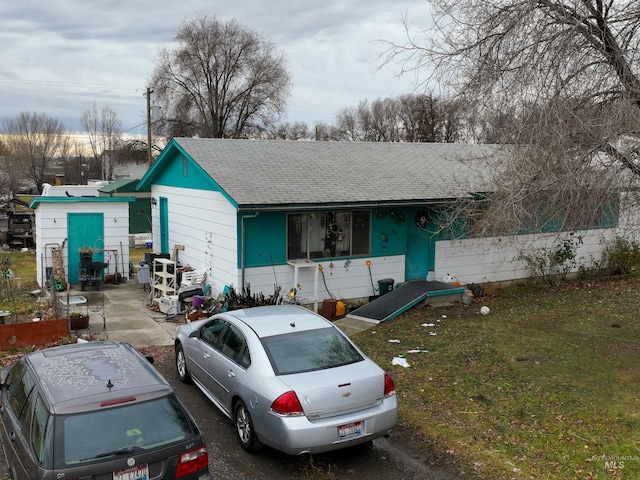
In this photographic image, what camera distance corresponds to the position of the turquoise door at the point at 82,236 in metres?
16.6

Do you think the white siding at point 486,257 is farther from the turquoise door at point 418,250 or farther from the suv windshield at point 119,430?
the suv windshield at point 119,430

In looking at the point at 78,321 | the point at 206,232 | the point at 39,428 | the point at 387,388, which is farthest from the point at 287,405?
the point at 206,232

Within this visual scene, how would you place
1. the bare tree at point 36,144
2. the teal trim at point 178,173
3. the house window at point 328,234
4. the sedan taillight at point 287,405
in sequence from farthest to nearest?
the bare tree at point 36,144 < the teal trim at point 178,173 < the house window at point 328,234 < the sedan taillight at point 287,405

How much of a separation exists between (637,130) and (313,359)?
5.80 m

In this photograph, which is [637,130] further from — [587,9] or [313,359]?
[313,359]

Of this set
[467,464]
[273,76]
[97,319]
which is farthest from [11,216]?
[273,76]

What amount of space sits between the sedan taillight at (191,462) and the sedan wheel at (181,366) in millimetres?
4038

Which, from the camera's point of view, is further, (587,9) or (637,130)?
(587,9)

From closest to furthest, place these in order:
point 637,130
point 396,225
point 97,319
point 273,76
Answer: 1. point 637,130
2. point 97,319
3. point 396,225
4. point 273,76

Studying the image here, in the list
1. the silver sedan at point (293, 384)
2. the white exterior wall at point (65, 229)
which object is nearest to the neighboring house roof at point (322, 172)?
the white exterior wall at point (65, 229)

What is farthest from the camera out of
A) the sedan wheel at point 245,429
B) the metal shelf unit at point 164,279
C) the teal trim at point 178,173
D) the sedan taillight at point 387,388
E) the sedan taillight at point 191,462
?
the metal shelf unit at point 164,279

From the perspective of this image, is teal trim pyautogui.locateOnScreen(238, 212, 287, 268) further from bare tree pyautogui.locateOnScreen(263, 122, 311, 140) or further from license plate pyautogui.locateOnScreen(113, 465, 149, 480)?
bare tree pyautogui.locateOnScreen(263, 122, 311, 140)

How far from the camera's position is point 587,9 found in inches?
367

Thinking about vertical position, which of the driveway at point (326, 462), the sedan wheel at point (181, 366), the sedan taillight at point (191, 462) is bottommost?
the driveway at point (326, 462)
